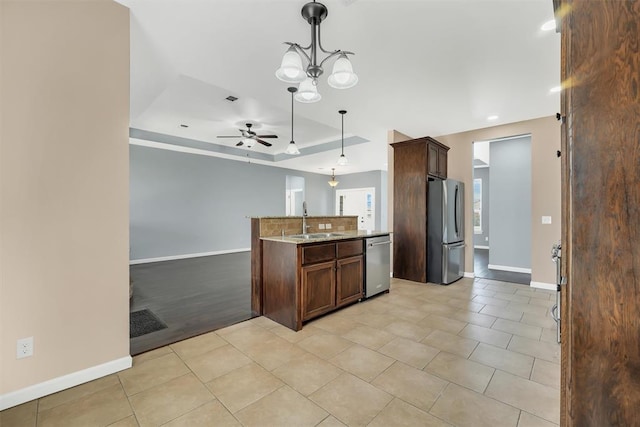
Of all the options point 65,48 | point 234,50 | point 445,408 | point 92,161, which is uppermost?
point 234,50

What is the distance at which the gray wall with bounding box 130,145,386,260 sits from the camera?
20.4ft

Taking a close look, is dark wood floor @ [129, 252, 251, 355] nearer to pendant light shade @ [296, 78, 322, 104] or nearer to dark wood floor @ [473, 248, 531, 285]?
pendant light shade @ [296, 78, 322, 104]

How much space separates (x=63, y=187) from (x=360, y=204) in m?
9.47

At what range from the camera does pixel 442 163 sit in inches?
197

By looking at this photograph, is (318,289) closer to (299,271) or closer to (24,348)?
(299,271)

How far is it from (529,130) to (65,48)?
19.0 feet

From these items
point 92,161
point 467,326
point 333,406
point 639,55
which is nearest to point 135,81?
point 92,161

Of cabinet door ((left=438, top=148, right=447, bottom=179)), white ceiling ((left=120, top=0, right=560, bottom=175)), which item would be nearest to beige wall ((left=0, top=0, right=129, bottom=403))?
white ceiling ((left=120, top=0, right=560, bottom=175))

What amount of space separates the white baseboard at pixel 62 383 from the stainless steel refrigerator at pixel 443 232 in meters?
4.12

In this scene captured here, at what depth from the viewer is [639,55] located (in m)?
0.77

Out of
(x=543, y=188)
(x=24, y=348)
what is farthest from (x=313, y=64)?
(x=543, y=188)

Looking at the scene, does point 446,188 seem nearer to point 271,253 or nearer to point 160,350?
point 271,253

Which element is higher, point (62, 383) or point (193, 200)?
point (193, 200)

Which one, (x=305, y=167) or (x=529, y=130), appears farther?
(x=305, y=167)
